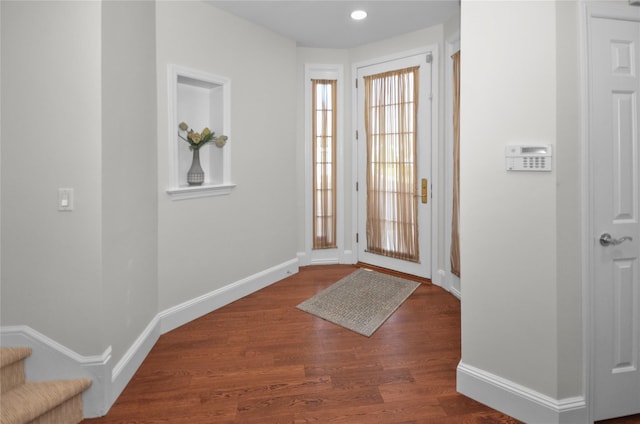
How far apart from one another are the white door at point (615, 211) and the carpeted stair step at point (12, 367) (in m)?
2.89

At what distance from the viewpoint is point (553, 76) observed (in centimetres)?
165

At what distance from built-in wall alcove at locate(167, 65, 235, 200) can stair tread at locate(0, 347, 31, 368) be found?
1.37m

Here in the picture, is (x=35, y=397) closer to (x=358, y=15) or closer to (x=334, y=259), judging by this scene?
(x=334, y=259)

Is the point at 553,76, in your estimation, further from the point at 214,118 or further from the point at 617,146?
the point at 214,118

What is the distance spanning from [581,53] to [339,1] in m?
2.22

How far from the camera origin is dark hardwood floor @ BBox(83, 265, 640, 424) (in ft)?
6.25

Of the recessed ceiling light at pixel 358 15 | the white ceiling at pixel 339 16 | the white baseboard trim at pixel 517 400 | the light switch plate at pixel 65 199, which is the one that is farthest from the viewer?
the recessed ceiling light at pixel 358 15

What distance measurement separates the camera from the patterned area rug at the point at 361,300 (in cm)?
305

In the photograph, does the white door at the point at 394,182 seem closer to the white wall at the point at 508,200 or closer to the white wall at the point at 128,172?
the white wall at the point at 508,200

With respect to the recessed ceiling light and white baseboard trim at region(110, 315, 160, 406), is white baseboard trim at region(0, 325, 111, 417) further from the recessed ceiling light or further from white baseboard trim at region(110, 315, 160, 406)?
the recessed ceiling light

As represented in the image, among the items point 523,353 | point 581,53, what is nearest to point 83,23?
point 581,53

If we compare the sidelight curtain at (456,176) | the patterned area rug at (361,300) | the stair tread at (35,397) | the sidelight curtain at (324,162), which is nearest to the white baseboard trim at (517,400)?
the patterned area rug at (361,300)

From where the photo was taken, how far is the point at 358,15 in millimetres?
3514

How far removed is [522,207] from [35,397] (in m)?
2.58
